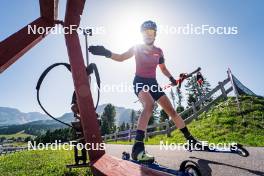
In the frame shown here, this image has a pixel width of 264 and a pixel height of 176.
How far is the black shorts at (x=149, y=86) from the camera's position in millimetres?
4557

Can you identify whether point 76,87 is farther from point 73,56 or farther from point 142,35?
point 142,35

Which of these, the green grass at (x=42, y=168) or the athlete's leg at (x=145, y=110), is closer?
the athlete's leg at (x=145, y=110)

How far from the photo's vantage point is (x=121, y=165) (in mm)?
2559

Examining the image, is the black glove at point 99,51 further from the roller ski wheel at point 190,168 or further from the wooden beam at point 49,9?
the roller ski wheel at point 190,168

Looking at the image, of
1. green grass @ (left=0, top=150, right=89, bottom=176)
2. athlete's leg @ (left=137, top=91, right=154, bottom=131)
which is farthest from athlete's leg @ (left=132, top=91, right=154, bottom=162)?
green grass @ (left=0, top=150, right=89, bottom=176)

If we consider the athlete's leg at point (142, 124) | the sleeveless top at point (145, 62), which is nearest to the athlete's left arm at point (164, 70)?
the sleeveless top at point (145, 62)

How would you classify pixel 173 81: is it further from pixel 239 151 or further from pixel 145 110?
pixel 239 151

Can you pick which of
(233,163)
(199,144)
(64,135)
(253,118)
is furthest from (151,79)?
(64,135)

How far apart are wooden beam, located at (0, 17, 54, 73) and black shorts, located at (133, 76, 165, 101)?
178 cm

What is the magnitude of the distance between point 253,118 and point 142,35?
13.1 m

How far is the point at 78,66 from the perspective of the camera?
3.78m

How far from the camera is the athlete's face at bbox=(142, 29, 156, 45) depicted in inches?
184

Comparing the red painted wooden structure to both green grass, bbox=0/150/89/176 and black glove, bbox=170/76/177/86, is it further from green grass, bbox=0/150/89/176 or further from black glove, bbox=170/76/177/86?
green grass, bbox=0/150/89/176

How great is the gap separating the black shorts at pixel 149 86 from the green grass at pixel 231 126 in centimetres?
769
